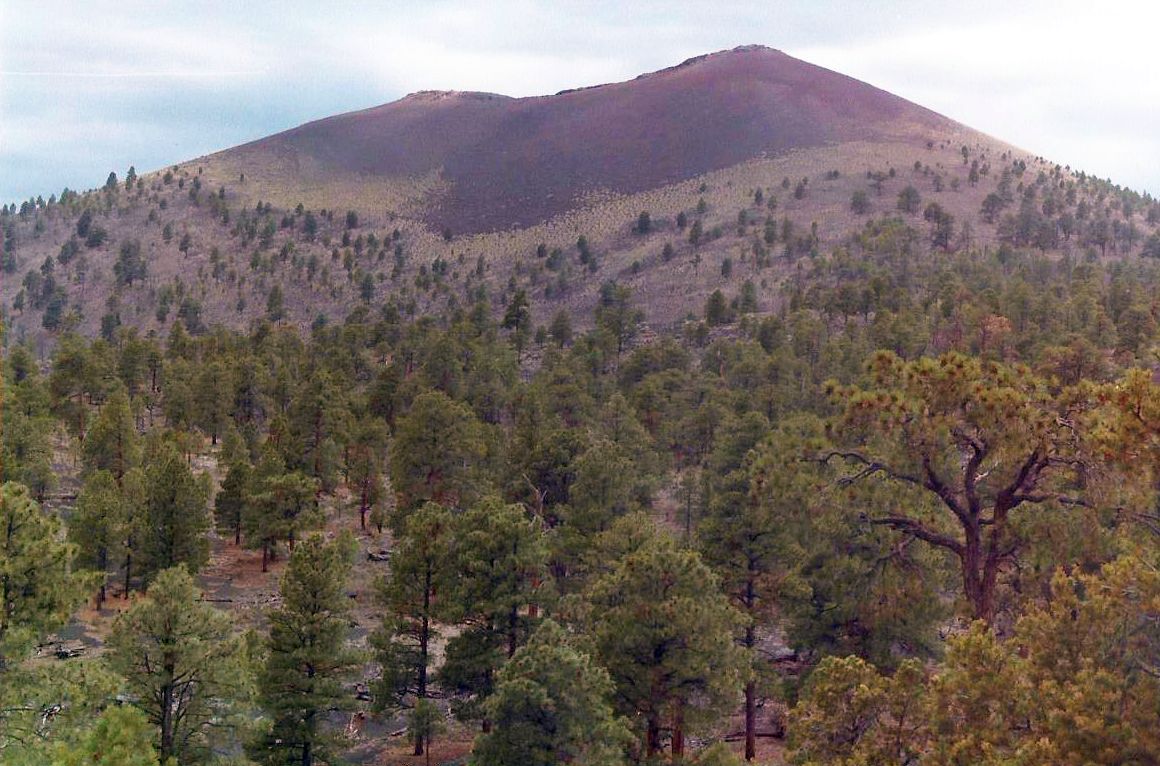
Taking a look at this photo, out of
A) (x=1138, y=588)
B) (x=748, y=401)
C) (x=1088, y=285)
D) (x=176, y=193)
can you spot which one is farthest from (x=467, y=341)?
(x=176, y=193)

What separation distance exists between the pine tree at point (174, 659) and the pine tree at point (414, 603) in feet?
26.8

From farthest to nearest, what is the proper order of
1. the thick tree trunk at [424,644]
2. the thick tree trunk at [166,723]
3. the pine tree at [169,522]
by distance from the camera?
the pine tree at [169,522] → the thick tree trunk at [424,644] → the thick tree trunk at [166,723]

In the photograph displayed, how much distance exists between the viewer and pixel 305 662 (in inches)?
825

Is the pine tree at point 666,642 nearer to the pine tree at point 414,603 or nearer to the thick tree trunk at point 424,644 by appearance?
the pine tree at point 414,603

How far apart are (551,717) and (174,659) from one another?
6.73m

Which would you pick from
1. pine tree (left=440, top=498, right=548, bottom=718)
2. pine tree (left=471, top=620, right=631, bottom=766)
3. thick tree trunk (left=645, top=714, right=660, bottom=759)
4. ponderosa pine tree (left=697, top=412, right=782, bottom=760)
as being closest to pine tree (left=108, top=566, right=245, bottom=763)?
pine tree (left=471, top=620, right=631, bottom=766)

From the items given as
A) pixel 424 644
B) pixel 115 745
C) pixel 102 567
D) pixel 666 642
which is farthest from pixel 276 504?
pixel 115 745

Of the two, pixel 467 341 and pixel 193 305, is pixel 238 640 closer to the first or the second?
pixel 467 341

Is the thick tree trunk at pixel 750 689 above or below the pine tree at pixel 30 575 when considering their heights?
below

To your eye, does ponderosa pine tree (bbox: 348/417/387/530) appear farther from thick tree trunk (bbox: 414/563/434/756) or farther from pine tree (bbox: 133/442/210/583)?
thick tree trunk (bbox: 414/563/434/756)

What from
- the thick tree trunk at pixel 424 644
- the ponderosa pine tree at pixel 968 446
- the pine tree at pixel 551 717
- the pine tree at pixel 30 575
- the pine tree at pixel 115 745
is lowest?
the thick tree trunk at pixel 424 644

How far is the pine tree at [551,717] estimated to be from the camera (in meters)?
16.7

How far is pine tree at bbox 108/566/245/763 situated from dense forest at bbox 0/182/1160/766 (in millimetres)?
55

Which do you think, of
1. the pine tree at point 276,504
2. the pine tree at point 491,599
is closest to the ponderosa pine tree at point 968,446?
the pine tree at point 491,599
